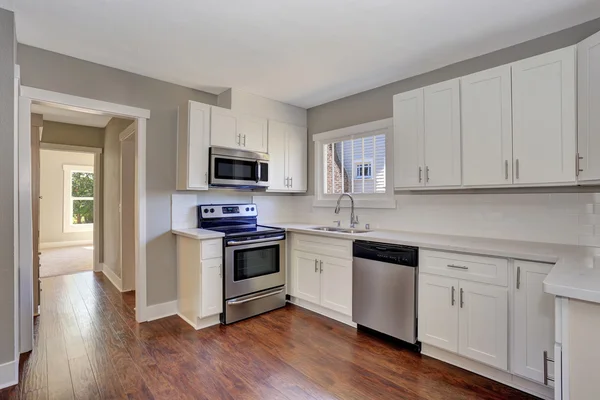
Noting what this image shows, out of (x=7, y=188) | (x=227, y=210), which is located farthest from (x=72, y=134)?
(x=7, y=188)

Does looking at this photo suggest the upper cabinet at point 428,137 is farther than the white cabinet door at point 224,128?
No

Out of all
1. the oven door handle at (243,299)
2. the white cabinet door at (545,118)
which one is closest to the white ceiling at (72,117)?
the oven door handle at (243,299)

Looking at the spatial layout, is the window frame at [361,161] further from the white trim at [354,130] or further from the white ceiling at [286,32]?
the white ceiling at [286,32]

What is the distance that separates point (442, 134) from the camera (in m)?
2.52

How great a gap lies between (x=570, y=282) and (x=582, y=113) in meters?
1.28

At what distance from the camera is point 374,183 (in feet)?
11.4

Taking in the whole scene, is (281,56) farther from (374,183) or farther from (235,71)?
(374,183)

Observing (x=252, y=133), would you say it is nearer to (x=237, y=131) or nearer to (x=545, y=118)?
(x=237, y=131)

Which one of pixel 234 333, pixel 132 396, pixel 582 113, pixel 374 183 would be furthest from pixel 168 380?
pixel 582 113

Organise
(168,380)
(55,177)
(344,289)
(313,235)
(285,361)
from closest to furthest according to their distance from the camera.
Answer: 1. (168,380)
2. (285,361)
3. (344,289)
4. (313,235)
5. (55,177)

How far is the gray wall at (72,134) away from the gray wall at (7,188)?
11.0ft

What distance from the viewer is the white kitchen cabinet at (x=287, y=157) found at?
3785 mm

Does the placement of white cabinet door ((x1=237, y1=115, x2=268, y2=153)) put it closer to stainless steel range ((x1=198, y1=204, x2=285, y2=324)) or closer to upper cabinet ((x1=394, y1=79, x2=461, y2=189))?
stainless steel range ((x1=198, y1=204, x2=285, y2=324))

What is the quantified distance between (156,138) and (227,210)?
109cm
